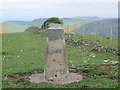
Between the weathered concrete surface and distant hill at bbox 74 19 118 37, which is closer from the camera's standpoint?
the weathered concrete surface

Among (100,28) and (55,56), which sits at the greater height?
(100,28)

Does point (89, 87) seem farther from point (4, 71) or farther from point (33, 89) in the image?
point (4, 71)

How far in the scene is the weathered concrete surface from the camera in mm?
13125

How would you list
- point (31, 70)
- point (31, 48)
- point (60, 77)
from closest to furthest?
point (60, 77) < point (31, 70) < point (31, 48)

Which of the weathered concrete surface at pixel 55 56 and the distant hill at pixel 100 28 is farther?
the distant hill at pixel 100 28

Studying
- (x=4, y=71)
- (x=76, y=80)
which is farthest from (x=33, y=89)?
(x=4, y=71)

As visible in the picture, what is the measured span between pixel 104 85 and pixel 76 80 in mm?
1871

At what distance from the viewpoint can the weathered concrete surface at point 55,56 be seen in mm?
13125

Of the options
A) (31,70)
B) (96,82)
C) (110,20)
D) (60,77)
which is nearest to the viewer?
(96,82)

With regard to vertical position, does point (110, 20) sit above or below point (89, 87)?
above

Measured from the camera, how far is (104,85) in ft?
38.7

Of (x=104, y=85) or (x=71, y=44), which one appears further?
(x=71, y=44)

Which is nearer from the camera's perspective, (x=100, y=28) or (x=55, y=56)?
(x=55, y=56)

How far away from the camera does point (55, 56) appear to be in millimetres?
13141
